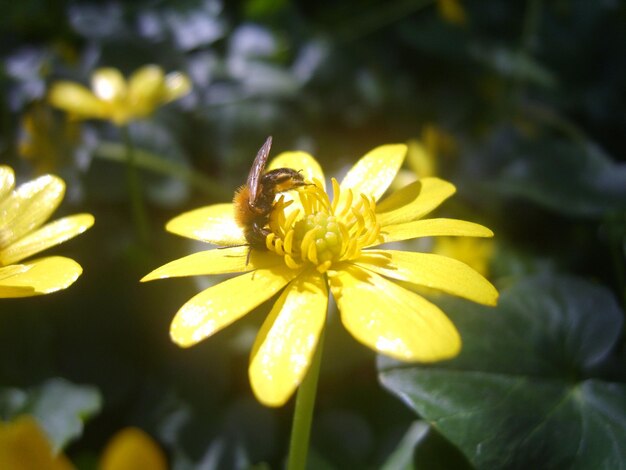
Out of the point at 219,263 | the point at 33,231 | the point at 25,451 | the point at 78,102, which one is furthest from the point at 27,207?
A: the point at 78,102

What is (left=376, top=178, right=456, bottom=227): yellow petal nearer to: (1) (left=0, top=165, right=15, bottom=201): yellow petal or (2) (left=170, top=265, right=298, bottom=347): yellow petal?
(2) (left=170, top=265, right=298, bottom=347): yellow petal

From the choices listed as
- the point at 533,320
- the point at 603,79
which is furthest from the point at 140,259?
the point at 603,79

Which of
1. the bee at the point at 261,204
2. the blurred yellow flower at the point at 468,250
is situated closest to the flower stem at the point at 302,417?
the bee at the point at 261,204

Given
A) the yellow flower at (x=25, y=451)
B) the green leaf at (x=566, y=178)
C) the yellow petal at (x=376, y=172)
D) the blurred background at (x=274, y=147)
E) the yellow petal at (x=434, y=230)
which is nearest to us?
the yellow flower at (x=25, y=451)

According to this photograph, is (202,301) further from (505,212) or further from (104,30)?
(104,30)

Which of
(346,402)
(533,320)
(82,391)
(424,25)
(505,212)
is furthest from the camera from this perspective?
(424,25)

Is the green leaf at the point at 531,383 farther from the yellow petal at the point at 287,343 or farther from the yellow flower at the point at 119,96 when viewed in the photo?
the yellow flower at the point at 119,96

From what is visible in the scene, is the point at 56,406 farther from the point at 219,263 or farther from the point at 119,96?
the point at 119,96
